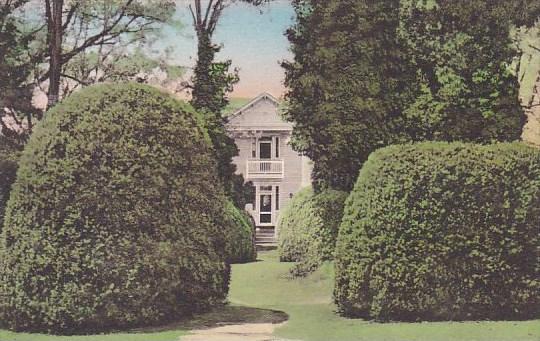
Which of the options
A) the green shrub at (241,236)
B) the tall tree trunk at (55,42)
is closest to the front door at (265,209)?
the green shrub at (241,236)

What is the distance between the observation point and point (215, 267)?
9.84 metres

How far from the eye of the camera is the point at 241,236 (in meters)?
13.4

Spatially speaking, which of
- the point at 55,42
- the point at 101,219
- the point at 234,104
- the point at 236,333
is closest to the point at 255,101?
the point at 234,104

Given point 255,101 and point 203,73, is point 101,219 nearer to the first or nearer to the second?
point 203,73

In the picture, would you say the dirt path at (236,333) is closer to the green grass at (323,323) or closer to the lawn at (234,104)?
the green grass at (323,323)

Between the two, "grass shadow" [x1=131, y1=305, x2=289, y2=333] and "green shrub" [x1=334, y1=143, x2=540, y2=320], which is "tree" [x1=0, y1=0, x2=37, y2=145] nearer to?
"grass shadow" [x1=131, y1=305, x2=289, y2=333]

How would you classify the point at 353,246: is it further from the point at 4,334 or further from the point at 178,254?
the point at 4,334

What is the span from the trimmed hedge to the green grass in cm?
71

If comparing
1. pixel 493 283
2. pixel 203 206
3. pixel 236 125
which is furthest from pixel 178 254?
pixel 493 283

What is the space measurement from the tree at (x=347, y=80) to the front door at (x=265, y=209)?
1012mm

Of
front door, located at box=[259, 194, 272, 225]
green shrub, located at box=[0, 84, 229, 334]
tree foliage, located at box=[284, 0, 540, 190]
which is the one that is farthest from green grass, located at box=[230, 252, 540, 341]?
tree foliage, located at box=[284, 0, 540, 190]

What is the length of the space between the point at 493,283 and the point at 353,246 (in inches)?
73.5

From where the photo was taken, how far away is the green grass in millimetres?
8891

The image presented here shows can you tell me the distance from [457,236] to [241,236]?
4.85 m
